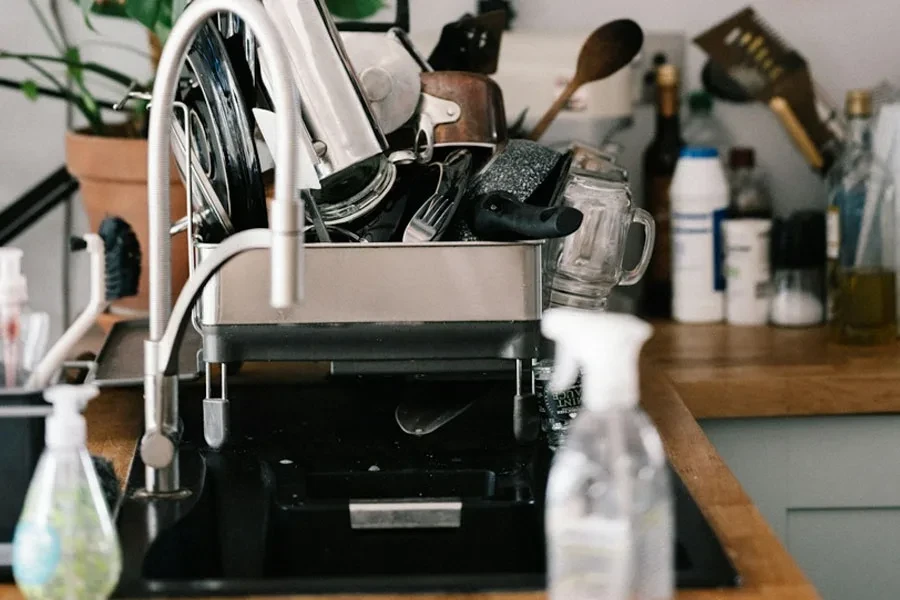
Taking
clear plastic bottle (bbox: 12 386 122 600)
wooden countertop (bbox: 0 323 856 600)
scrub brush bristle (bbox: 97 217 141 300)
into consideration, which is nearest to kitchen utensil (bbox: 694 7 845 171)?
wooden countertop (bbox: 0 323 856 600)

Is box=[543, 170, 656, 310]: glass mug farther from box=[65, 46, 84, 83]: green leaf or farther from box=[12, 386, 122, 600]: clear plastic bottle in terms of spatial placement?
box=[65, 46, 84, 83]: green leaf

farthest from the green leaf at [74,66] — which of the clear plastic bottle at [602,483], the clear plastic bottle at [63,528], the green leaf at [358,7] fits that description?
the clear plastic bottle at [602,483]

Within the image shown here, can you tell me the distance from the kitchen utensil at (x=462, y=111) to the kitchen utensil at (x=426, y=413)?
23 cm

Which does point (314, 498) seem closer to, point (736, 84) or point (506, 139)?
point (506, 139)

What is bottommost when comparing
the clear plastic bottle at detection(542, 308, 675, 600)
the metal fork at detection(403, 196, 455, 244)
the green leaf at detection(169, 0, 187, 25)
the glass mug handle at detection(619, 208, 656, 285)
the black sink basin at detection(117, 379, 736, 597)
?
the black sink basin at detection(117, 379, 736, 597)

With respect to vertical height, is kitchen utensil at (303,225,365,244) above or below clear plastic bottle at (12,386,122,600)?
above

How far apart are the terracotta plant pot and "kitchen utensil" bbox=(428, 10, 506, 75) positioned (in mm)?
362

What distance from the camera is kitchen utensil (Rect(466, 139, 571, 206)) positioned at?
3.84ft

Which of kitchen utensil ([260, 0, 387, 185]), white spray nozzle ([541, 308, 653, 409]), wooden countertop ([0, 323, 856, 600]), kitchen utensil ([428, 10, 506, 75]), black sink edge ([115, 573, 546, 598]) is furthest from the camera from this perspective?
kitchen utensil ([428, 10, 506, 75])

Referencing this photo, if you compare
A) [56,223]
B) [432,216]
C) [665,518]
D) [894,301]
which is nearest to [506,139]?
[432,216]

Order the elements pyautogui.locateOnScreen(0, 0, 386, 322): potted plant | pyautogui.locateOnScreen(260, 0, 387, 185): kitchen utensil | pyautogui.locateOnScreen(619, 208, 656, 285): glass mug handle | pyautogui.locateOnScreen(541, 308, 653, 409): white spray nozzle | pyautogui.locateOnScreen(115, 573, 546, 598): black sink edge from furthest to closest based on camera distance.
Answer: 1. pyautogui.locateOnScreen(0, 0, 386, 322): potted plant
2. pyautogui.locateOnScreen(619, 208, 656, 285): glass mug handle
3. pyautogui.locateOnScreen(260, 0, 387, 185): kitchen utensil
4. pyautogui.locateOnScreen(115, 573, 546, 598): black sink edge
5. pyautogui.locateOnScreen(541, 308, 653, 409): white spray nozzle

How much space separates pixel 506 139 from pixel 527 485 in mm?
343

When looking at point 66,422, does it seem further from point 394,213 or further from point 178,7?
point 178,7

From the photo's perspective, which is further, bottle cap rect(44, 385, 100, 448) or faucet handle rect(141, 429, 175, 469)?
faucet handle rect(141, 429, 175, 469)
